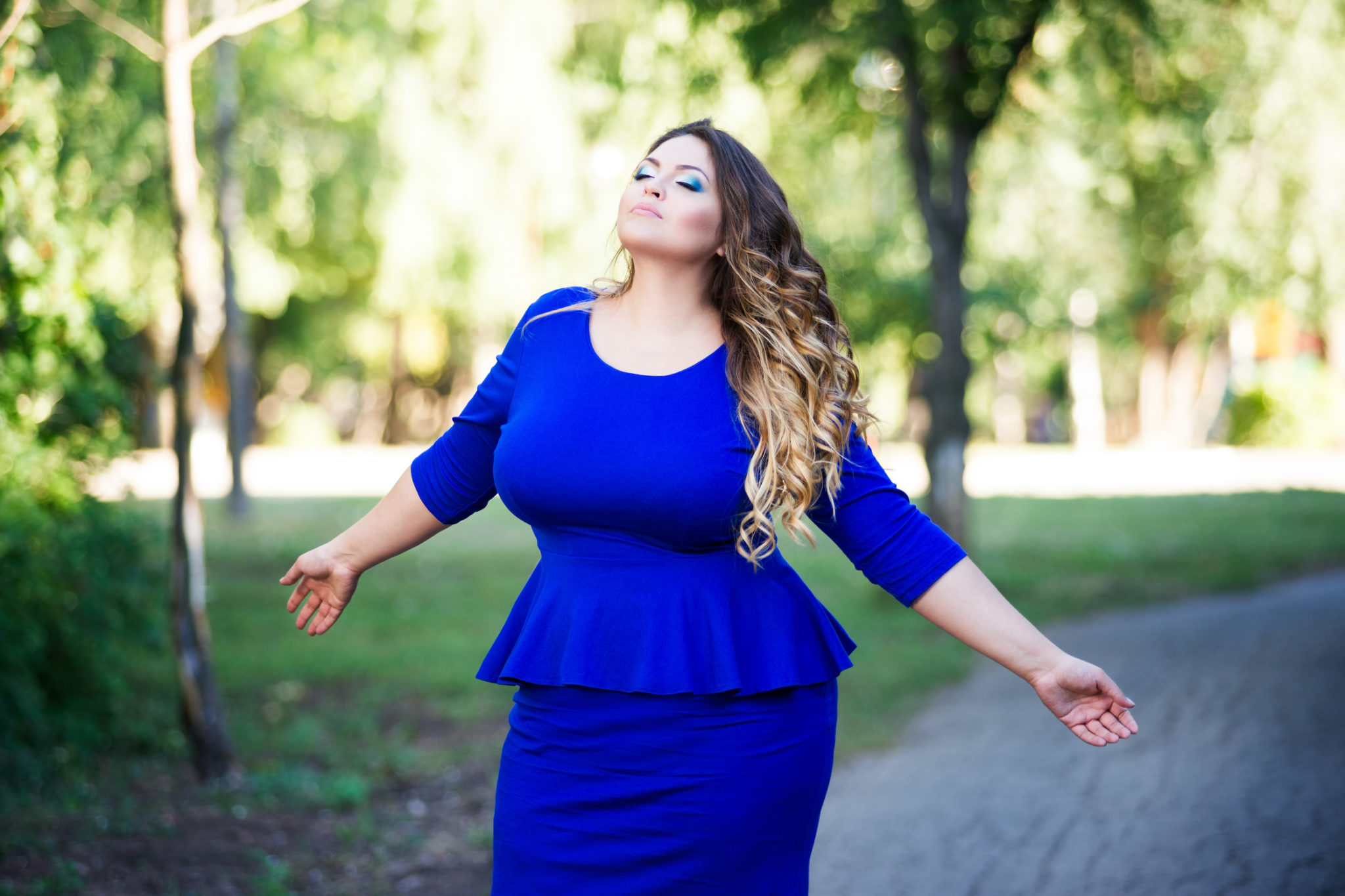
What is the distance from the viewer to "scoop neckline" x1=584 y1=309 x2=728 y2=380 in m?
2.41

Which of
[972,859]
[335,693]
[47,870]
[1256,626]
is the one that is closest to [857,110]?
[1256,626]

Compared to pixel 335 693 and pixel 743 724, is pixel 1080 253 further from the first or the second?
pixel 743 724

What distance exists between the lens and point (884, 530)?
2.41 metres

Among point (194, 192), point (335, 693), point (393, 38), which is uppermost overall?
point (393, 38)

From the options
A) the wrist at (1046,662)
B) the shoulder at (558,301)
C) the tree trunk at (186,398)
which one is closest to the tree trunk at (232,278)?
the tree trunk at (186,398)

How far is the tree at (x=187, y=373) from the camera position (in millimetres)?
5457

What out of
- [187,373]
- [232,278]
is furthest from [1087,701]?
[232,278]

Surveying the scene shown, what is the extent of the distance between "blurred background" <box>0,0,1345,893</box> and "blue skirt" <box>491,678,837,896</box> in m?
1.04

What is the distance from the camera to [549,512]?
2.34 metres

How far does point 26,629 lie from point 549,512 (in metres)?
4.16

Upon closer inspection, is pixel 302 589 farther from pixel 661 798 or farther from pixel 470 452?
pixel 661 798

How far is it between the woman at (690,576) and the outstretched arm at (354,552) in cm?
27

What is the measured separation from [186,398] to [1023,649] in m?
4.33

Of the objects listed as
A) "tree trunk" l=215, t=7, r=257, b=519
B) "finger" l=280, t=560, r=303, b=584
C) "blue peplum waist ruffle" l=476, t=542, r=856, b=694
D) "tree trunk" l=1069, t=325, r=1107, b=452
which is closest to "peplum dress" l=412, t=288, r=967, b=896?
"blue peplum waist ruffle" l=476, t=542, r=856, b=694
